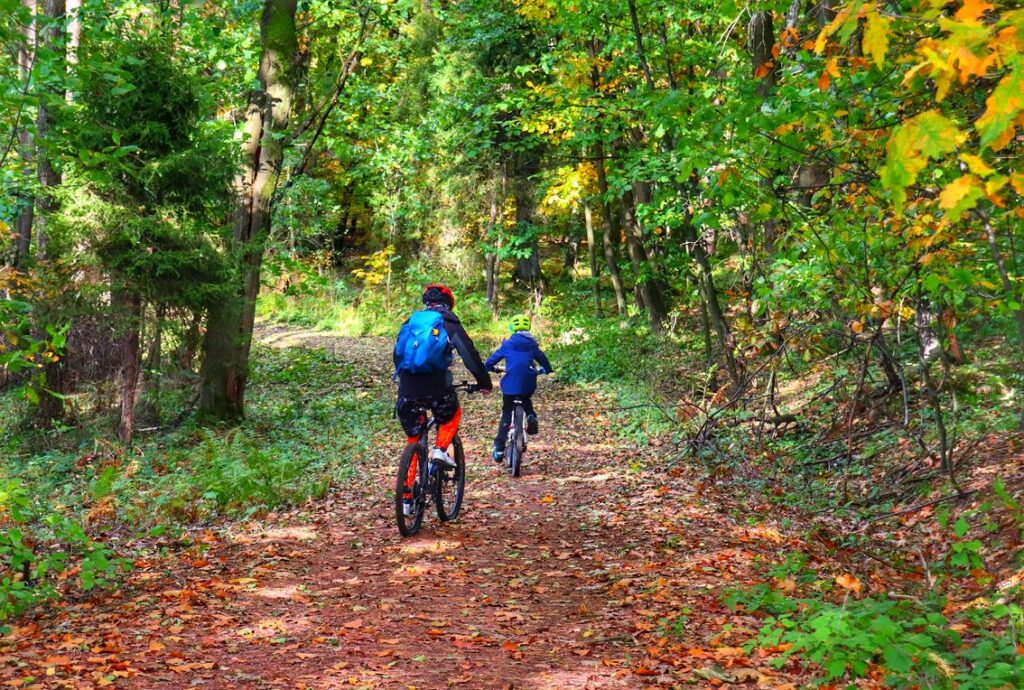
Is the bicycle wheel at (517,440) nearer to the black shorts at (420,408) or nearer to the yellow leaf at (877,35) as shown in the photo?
the black shorts at (420,408)

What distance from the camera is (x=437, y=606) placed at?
249 inches

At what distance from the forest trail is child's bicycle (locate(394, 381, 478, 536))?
0.22 metres

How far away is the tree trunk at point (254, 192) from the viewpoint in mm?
13781

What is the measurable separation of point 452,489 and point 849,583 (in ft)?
14.6

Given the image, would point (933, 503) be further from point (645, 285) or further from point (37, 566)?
point (645, 285)

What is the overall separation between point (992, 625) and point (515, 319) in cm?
688

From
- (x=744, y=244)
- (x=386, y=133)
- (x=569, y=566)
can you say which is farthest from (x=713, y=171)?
(x=386, y=133)

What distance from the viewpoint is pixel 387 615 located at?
241 inches

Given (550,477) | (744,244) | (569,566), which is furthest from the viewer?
(744,244)

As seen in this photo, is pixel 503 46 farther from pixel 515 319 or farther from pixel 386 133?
pixel 515 319

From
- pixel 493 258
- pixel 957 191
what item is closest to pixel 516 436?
pixel 957 191

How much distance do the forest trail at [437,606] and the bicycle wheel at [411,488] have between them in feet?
Result: 0.66

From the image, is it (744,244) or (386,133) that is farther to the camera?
(386,133)

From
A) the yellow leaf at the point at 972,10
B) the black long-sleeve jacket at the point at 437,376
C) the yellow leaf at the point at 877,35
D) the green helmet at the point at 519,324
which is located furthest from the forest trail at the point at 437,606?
the yellow leaf at the point at 972,10
